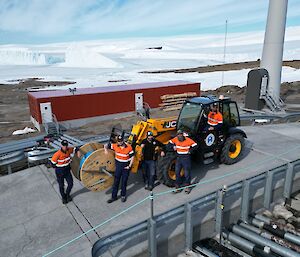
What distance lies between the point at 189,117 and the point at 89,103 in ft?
40.0

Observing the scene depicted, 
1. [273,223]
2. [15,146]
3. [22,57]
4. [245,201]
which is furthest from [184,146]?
[22,57]

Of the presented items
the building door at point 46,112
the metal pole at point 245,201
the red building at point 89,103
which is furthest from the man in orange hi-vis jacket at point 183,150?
the red building at point 89,103

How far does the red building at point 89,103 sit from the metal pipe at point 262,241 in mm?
14093

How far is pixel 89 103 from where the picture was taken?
19453mm

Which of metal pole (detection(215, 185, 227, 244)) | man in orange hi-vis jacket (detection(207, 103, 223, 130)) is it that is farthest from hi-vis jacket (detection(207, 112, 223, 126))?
metal pole (detection(215, 185, 227, 244))

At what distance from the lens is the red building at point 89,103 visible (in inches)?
696

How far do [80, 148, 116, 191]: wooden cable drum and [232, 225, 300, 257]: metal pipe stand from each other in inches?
137

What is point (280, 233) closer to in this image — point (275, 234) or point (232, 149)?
point (275, 234)

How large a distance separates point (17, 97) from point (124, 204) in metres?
29.5

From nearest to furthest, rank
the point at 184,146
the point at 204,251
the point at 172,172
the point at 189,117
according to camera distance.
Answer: the point at 204,251, the point at 184,146, the point at 172,172, the point at 189,117

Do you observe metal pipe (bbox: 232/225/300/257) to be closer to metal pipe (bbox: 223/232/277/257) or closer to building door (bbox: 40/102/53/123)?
metal pipe (bbox: 223/232/277/257)

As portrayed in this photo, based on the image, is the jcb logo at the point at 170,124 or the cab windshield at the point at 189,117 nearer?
the cab windshield at the point at 189,117

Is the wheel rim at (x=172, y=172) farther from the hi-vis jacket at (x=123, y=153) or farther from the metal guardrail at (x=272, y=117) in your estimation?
the metal guardrail at (x=272, y=117)

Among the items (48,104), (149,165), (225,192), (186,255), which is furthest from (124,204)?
(48,104)
